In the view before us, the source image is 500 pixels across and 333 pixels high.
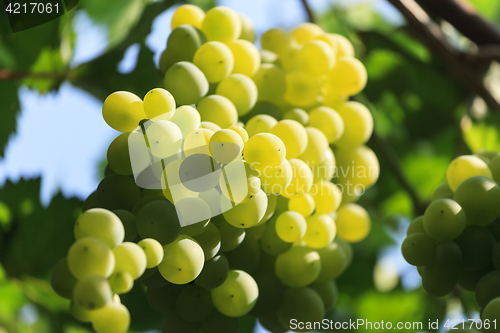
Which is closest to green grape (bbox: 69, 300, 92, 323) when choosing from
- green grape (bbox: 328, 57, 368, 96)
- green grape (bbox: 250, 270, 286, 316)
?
green grape (bbox: 250, 270, 286, 316)

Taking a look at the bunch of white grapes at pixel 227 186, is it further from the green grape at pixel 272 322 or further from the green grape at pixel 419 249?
the green grape at pixel 419 249

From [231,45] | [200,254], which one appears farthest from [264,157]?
[231,45]

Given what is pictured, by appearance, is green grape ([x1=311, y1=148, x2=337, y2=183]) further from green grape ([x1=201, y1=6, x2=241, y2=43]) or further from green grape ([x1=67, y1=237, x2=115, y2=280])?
green grape ([x1=67, y1=237, x2=115, y2=280])

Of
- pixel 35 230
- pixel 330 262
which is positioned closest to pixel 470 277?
pixel 330 262

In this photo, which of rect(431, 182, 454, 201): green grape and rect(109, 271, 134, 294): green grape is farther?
rect(431, 182, 454, 201): green grape

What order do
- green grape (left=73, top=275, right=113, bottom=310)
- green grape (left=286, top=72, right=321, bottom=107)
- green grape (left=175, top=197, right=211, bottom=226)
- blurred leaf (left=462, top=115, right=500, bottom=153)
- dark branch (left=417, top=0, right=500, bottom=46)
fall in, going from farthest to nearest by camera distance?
blurred leaf (left=462, top=115, right=500, bottom=153) < dark branch (left=417, top=0, right=500, bottom=46) < green grape (left=286, top=72, right=321, bottom=107) < green grape (left=175, top=197, right=211, bottom=226) < green grape (left=73, top=275, right=113, bottom=310)

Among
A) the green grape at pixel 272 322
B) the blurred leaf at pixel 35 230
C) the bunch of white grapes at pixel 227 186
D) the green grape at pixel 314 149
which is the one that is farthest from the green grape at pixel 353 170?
the blurred leaf at pixel 35 230
